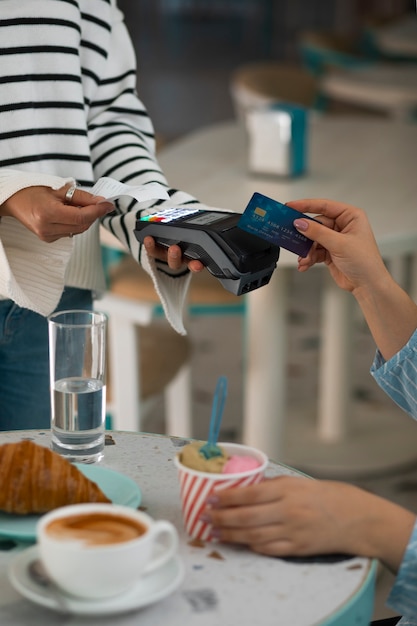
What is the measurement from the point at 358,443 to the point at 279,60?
7.08 m

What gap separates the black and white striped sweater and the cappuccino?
42 cm

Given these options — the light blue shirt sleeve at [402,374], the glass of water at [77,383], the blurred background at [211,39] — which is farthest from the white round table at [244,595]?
the blurred background at [211,39]

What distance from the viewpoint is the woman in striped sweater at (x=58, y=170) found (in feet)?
3.96

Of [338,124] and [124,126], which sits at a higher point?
[124,126]

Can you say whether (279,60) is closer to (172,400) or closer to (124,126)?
(172,400)

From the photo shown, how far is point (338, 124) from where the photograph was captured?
2.99m

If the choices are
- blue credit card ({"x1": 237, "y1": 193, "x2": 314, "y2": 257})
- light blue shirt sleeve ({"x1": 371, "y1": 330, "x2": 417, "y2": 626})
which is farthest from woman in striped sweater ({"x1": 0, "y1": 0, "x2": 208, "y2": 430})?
light blue shirt sleeve ({"x1": 371, "y1": 330, "x2": 417, "y2": 626})

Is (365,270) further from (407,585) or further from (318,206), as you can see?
(407,585)

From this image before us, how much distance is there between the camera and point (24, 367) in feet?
4.69

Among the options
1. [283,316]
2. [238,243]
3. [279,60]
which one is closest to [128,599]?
[238,243]

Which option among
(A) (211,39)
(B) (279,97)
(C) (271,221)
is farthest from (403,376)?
(A) (211,39)

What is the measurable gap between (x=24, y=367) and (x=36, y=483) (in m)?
0.50

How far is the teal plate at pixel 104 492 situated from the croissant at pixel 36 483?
0.01m

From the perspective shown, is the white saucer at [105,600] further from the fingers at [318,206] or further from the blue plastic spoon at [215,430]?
the fingers at [318,206]
